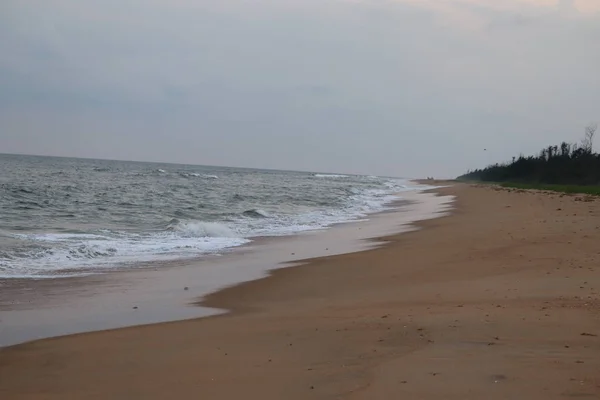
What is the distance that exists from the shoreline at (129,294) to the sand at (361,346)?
1.57 feet

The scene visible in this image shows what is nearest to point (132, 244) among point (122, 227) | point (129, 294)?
point (122, 227)

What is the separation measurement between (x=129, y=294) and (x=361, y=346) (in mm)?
4706

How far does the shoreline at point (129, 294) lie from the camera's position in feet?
23.7

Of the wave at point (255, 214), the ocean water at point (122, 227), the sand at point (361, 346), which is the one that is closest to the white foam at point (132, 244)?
the ocean water at point (122, 227)

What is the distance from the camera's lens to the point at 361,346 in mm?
5480

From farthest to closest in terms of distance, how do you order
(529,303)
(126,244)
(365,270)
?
(126,244)
(365,270)
(529,303)

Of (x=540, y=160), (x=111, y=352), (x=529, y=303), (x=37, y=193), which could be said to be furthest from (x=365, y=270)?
(x=540, y=160)

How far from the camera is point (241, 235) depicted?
17891 mm

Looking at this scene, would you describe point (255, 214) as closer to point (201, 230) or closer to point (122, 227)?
point (201, 230)

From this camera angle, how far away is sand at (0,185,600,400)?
4.45 meters

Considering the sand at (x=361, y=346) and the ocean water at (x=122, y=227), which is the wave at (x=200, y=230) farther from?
the sand at (x=361, y=346)

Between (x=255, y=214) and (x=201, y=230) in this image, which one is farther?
→ (x=255, y=214)

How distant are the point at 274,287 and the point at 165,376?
4677 millimetres

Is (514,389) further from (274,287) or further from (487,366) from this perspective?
(274,287)
